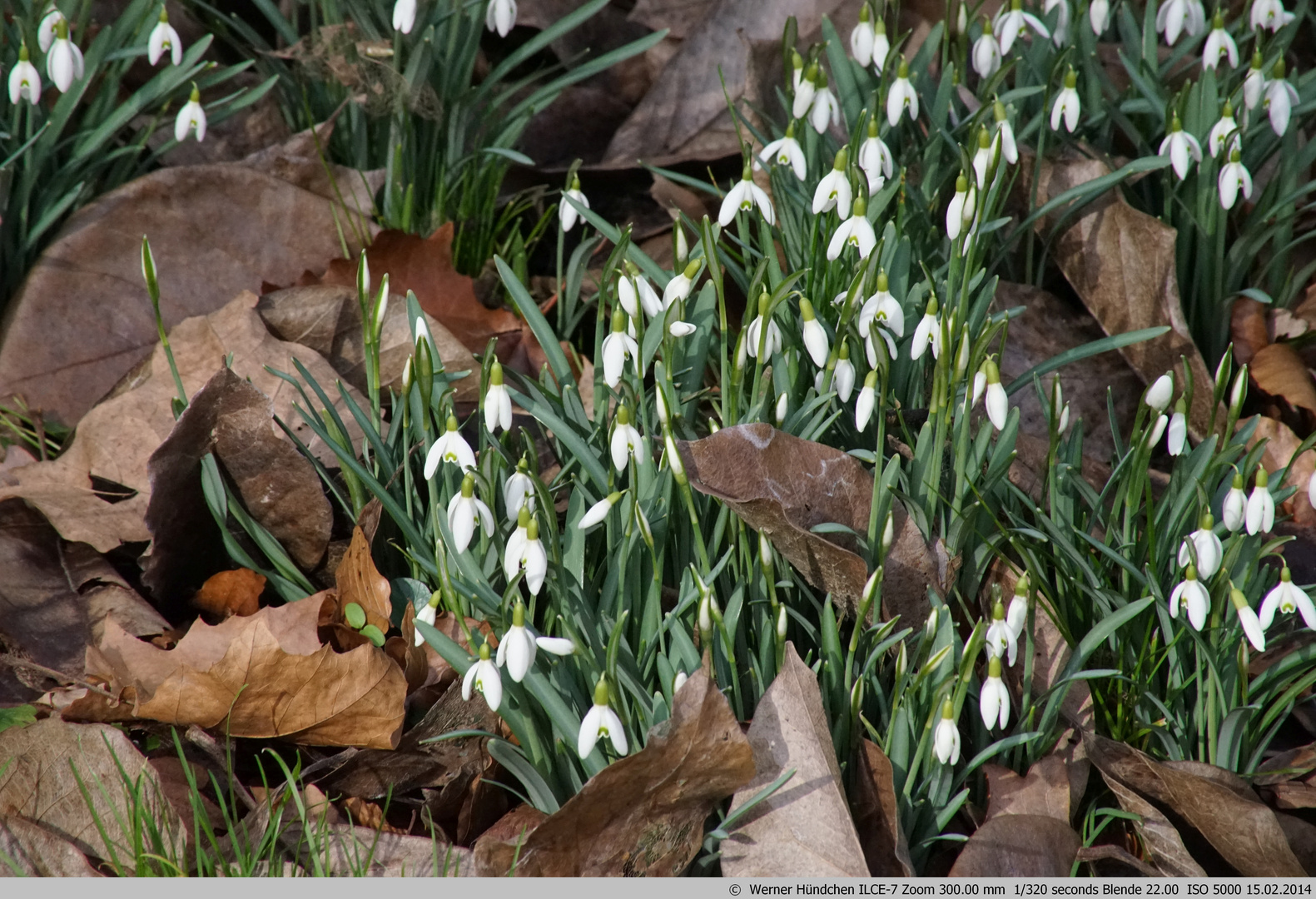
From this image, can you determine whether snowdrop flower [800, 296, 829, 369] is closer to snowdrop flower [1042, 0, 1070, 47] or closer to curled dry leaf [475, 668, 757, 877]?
curled dry leaf [475, 668, 757, 877]

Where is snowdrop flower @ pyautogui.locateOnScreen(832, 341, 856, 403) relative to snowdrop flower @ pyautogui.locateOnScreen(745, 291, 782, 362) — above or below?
below

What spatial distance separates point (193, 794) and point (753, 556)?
82cm

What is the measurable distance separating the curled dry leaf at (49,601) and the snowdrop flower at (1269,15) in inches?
98.4

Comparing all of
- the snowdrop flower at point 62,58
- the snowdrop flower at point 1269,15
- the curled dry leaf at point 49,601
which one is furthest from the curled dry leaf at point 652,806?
the snowdrop flower at point 1269,15

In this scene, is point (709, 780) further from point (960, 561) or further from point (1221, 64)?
point (1221, 64)

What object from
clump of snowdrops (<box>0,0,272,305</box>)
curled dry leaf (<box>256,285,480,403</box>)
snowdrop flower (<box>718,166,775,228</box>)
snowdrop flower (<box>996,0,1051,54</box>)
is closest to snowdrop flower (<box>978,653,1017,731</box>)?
snowdrop flower (<box>718,166,775,228</box>)

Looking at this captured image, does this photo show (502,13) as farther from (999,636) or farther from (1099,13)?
(999,636)

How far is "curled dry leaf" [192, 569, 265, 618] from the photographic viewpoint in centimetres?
186

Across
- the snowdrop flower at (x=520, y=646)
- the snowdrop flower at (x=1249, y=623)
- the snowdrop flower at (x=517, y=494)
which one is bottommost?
the snowdrop flower at (x=1249, y=623)

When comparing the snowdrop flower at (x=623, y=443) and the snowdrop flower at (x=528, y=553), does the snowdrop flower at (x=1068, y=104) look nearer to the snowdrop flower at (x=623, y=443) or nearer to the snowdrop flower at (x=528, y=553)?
the snowdrop flower at (x=623, y=443)

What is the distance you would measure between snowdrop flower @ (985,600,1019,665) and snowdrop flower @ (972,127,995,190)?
2.69 feet

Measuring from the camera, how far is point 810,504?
5.50 feet

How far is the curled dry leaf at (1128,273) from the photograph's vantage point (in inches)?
90.6

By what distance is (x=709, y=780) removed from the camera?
1397 millimetres
